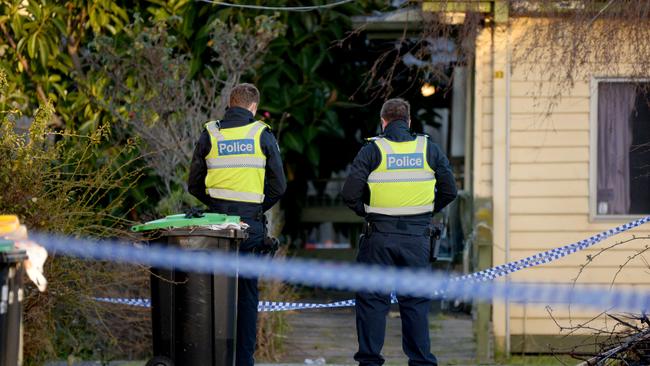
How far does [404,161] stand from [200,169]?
1.38m

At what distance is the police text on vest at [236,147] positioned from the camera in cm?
802

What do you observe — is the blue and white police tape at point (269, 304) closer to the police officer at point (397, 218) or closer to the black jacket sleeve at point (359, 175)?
the police officer at point (397, 218)

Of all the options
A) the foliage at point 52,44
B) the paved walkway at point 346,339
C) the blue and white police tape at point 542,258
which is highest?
the foliage at point 52,44

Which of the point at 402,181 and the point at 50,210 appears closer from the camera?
the point at 50,210

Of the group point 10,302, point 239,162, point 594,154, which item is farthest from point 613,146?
point 10,302

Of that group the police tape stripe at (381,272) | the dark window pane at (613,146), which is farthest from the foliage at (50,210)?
the dark window pane at (613,146)

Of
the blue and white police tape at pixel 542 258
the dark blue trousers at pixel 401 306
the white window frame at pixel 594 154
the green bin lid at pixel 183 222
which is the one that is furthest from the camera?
the white window frame at pixel 594 154

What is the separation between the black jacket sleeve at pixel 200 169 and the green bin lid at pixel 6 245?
226 cm

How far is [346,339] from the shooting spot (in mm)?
10883

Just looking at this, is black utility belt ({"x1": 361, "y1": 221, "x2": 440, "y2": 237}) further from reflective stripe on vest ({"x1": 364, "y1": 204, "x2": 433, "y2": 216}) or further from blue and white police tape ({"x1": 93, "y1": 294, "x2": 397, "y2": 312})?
blue and white police tape ({"x1": 93, "y1": 294, "x2": 397, "y2": 312})

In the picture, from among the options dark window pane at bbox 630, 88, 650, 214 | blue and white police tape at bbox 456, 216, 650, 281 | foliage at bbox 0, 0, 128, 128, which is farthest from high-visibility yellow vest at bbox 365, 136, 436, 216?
foliage at bbox 0, 0, 128, 128

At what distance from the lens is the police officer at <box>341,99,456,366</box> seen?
8.04 metres

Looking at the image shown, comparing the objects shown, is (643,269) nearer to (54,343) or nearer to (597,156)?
(597,156)

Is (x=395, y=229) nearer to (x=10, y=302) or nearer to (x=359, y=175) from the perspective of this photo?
(x=359, y=175)
